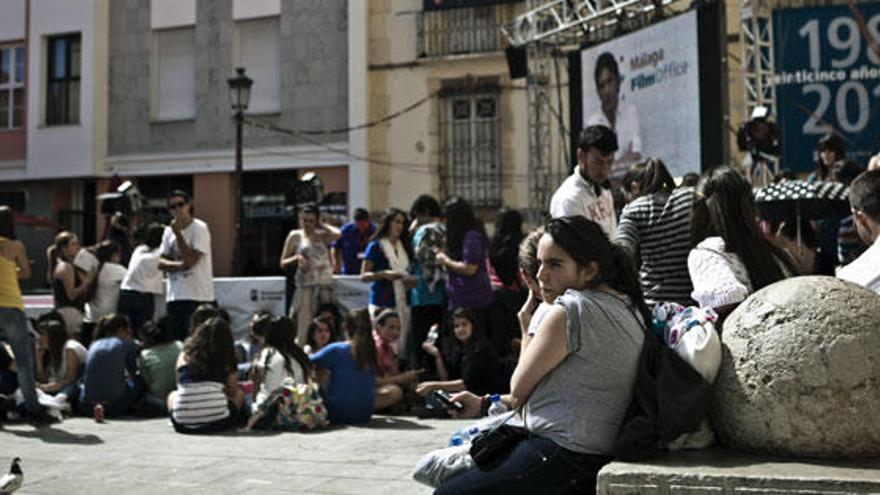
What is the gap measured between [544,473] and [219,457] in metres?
4.50

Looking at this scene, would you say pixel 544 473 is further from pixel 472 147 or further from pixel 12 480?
pixel 472 147

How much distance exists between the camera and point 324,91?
23.5 metres

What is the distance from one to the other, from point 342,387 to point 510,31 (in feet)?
46.9

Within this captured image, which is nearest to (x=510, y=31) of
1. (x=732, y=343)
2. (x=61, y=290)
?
(x=61, y=290)

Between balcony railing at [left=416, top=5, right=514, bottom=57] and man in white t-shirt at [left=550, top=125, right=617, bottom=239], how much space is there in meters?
16.0

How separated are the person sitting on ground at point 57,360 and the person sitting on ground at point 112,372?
367 mm

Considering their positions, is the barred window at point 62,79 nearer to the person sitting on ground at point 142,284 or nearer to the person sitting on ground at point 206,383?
the person sitting on ground at point 142,284

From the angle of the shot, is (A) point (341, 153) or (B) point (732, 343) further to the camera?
(A) point (341, 153)

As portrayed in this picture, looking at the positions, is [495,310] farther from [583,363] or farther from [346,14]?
[346,14]

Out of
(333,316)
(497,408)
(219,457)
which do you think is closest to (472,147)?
(333,316)

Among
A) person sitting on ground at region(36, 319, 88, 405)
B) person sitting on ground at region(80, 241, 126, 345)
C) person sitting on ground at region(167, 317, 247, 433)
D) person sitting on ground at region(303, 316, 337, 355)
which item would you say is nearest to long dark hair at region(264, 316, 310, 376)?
person sitting on ground at region(167, 317, 247, 433)

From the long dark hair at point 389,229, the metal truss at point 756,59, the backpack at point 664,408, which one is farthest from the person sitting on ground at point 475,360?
the metal truss at point 756,59

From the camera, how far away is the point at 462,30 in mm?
22625

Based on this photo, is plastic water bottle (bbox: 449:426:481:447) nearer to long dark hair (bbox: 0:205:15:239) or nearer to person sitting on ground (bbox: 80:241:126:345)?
long dark hair (bbox: 0:205:15:239)
